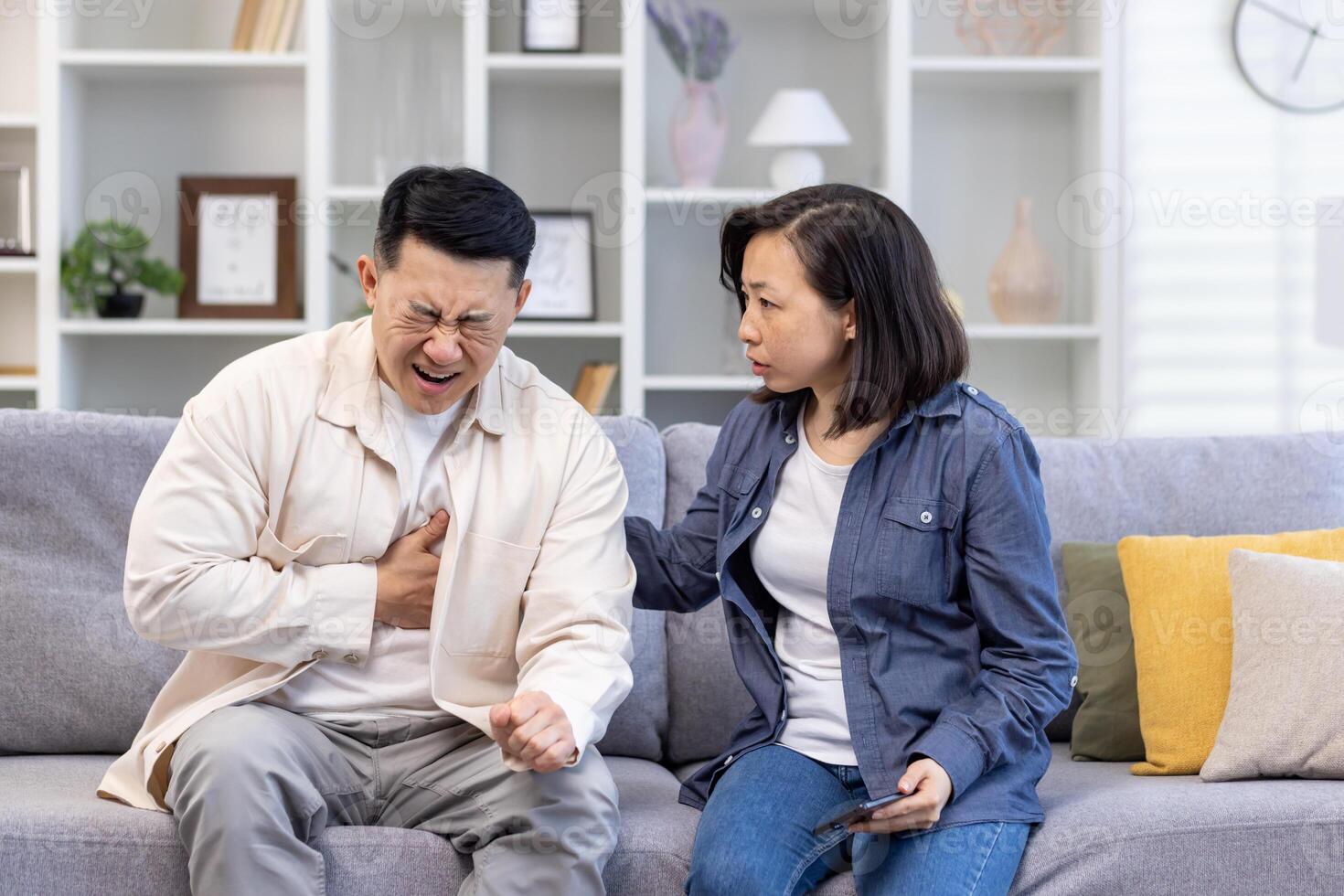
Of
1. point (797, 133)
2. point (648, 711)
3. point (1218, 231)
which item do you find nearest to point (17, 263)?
point (797, 133)

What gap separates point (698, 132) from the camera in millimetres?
3346

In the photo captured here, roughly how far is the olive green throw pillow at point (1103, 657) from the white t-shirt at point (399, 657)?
911 mm

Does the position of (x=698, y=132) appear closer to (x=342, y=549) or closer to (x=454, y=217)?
(x=454, y=217)

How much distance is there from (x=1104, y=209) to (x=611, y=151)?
131 centimetres

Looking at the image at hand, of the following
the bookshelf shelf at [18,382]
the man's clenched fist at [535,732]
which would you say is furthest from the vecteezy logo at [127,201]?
the man's clenched fist at [535,732]

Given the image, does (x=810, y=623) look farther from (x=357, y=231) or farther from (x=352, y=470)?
(x=357, y=231)

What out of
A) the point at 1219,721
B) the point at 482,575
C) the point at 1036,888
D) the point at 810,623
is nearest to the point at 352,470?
the point at 482,575

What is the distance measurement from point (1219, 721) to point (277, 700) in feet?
3.98

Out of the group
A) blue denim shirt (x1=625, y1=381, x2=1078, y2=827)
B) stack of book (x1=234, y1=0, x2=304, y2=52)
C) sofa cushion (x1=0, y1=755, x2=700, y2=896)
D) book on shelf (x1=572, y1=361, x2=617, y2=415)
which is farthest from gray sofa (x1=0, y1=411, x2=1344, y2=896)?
stack of book (x1=234, y1=0, x2=304, y2=52)

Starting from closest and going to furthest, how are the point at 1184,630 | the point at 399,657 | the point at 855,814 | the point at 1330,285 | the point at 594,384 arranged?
the point at 855,814 → the point at 399,657 → the point at 1184,630 → the point at 1330,285 → the point at 594,384

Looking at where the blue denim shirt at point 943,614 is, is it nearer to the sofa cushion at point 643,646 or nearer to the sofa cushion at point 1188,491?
the sofa cushion at point 643,646

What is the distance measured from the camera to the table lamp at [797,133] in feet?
10.7

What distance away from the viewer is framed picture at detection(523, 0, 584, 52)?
335cm

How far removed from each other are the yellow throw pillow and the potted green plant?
2454 mm
